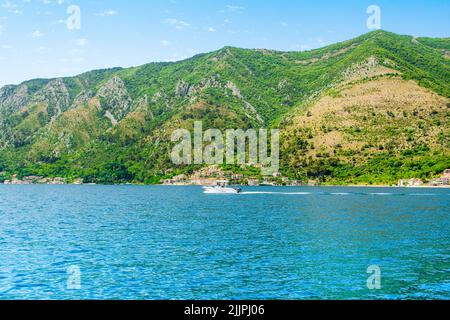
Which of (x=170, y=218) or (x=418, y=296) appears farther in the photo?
(x=170, y=218)

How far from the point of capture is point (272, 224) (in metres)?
87.1

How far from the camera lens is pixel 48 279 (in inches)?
1588

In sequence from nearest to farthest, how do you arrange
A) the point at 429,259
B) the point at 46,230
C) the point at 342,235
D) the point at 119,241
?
1. the point at 429,259
2. the point at 119,241
3. the point at 342,235
4. the point at 46,230

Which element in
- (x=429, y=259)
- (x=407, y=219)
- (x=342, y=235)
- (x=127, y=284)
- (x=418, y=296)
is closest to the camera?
(x=418, y=296)

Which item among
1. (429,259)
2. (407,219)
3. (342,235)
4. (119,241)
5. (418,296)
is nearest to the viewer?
(418,296)

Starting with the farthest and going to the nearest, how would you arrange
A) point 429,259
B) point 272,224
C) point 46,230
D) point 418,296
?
point 272,224 < point 46,230 < point 429,259 < point 418,296

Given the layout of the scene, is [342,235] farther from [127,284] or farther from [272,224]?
[127,284]
